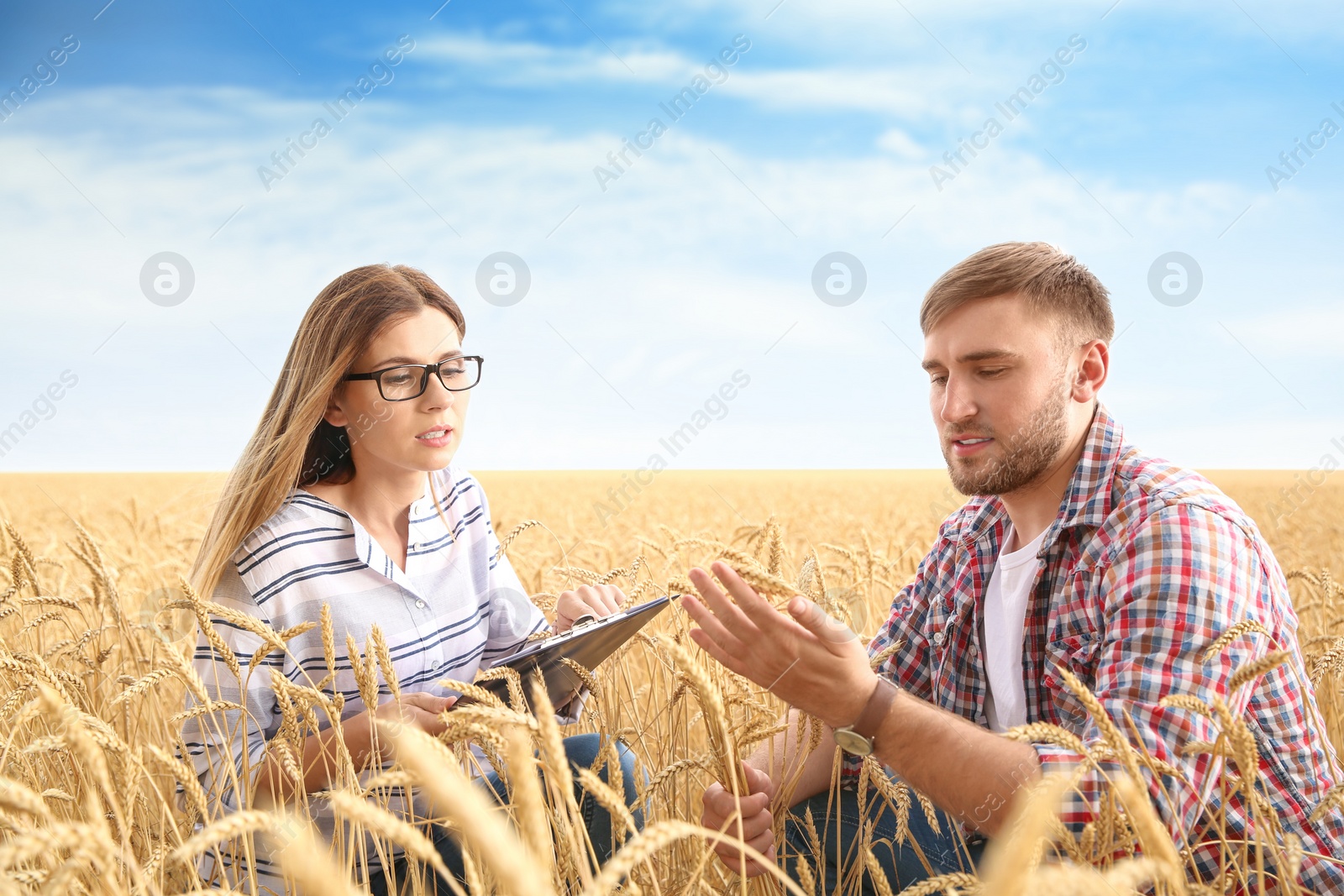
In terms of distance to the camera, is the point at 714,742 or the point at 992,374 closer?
the point at 714,742

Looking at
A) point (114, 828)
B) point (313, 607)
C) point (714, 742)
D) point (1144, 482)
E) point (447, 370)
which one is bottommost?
point (714, 742)

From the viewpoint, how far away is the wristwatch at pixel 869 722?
5.52 ft

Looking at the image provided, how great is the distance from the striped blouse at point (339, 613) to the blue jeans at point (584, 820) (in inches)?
4.1

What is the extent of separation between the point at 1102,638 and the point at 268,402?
2312mm

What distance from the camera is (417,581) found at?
2.45 m

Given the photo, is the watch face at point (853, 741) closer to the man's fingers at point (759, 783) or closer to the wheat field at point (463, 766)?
the wheat field at point (463, 766)

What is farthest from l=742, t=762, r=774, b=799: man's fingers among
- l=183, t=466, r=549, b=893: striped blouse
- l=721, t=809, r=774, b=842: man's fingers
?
l=183, t=466, r=549, b=893: striped blouse

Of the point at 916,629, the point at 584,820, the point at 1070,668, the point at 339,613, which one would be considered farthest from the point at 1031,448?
the point at 339,613

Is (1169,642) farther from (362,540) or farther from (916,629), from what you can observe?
(362,540)

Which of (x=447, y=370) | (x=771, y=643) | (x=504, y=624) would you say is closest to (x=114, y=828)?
(x=504, y=624)

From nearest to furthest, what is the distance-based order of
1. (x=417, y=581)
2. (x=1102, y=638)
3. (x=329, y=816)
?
(x=1102, y=638), (x=329, y=816), (x=417, y=581)

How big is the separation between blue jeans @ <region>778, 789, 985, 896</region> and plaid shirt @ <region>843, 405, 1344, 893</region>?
13.1 inches

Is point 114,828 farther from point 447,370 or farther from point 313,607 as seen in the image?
point 447,370

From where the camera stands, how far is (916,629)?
253 centimetres
